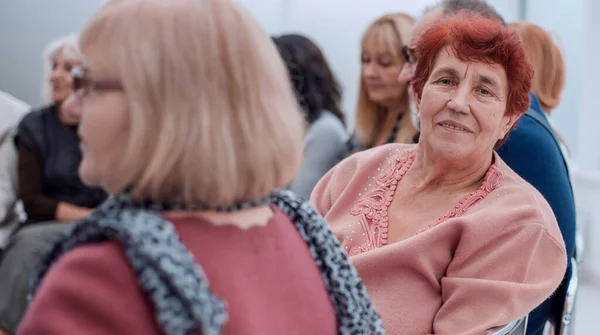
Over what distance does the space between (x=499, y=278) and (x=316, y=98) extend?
1.79 metres

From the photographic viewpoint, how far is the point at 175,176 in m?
0.83

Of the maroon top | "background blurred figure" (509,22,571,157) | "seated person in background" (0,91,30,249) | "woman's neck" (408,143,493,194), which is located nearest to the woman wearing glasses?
"background blurred figure" (509,22,571,157)

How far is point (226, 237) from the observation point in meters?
0.88

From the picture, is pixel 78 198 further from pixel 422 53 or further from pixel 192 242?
pixel 192 242

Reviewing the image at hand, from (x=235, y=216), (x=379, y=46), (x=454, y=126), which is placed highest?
(x=235, y=216)

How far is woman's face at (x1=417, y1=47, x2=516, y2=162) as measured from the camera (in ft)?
5.61

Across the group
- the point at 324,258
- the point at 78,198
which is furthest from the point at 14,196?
the point at 324,258

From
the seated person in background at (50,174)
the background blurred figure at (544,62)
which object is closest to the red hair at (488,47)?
the background blurred figure at (544,62)

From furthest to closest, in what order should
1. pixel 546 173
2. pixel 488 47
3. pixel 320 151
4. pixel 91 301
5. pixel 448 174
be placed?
pixel 320 151
pixel 546 173
pixel 448 174
pixel 488 47
pixel 91 301

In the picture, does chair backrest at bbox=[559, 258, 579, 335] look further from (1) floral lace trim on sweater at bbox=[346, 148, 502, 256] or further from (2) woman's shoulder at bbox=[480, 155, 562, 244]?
(1) floral lace trim on sweater at bbox=[346, 148, 502, 256]

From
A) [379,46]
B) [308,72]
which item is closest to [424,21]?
[379,46]

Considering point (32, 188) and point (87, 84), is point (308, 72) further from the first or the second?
point (87, 84)

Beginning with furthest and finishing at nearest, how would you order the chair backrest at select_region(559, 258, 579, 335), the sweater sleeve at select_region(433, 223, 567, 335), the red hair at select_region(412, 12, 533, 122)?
the chair backrest at select_region(559, 258, 579, 335), the red hair at select_region(412, 12, 533, 122), the sweater sleeve at select_region(433, 223, 567, 335)

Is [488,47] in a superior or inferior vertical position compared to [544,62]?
superior
